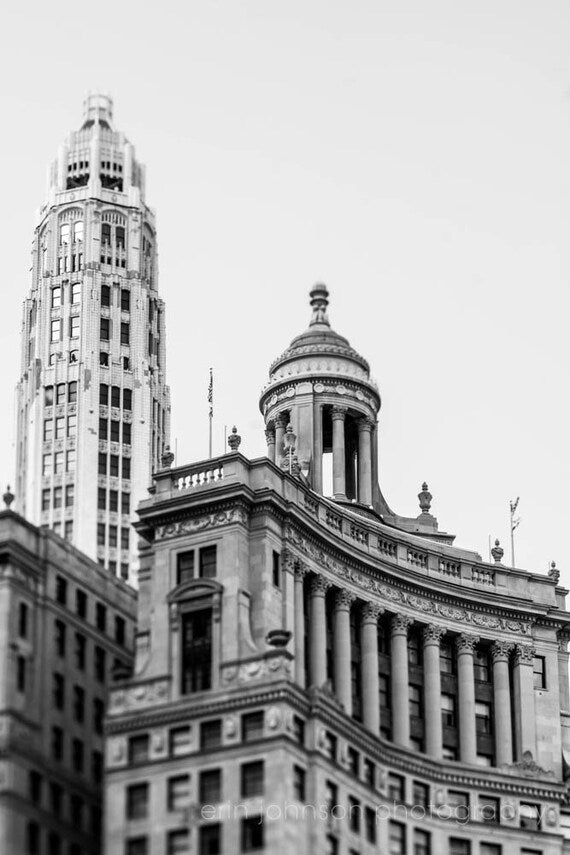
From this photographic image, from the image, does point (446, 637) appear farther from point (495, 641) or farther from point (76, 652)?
point (76, 652)

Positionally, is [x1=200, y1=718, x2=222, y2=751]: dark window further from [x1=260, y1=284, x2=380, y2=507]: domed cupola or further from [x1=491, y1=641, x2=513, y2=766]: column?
[x1=260, y1=284, x2=380, y2=507]: domed cupola

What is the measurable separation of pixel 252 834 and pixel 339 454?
52994 millimetres

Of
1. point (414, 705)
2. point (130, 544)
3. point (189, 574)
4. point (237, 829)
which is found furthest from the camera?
point (130, 544)

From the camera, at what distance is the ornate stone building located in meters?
130

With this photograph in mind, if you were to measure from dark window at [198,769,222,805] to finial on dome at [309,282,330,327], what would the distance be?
63064mm

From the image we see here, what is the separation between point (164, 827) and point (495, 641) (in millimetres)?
41697

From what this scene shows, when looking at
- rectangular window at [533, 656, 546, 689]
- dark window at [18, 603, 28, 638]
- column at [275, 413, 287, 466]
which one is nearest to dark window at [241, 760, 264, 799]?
dark window at [18, 603, 28, 638]

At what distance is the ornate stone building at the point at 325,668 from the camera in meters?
130

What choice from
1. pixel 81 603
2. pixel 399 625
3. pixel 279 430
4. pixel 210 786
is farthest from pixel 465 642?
pixel 210 786

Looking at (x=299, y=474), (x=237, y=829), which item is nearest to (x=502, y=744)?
(x=299, y=474)

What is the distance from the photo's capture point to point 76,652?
474 feet

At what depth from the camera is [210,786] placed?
130 m

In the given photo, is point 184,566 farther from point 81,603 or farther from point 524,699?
point 524,699

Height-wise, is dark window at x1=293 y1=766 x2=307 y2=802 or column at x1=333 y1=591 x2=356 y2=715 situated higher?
column at x1=333 y1=591 x2=356 y2=715
